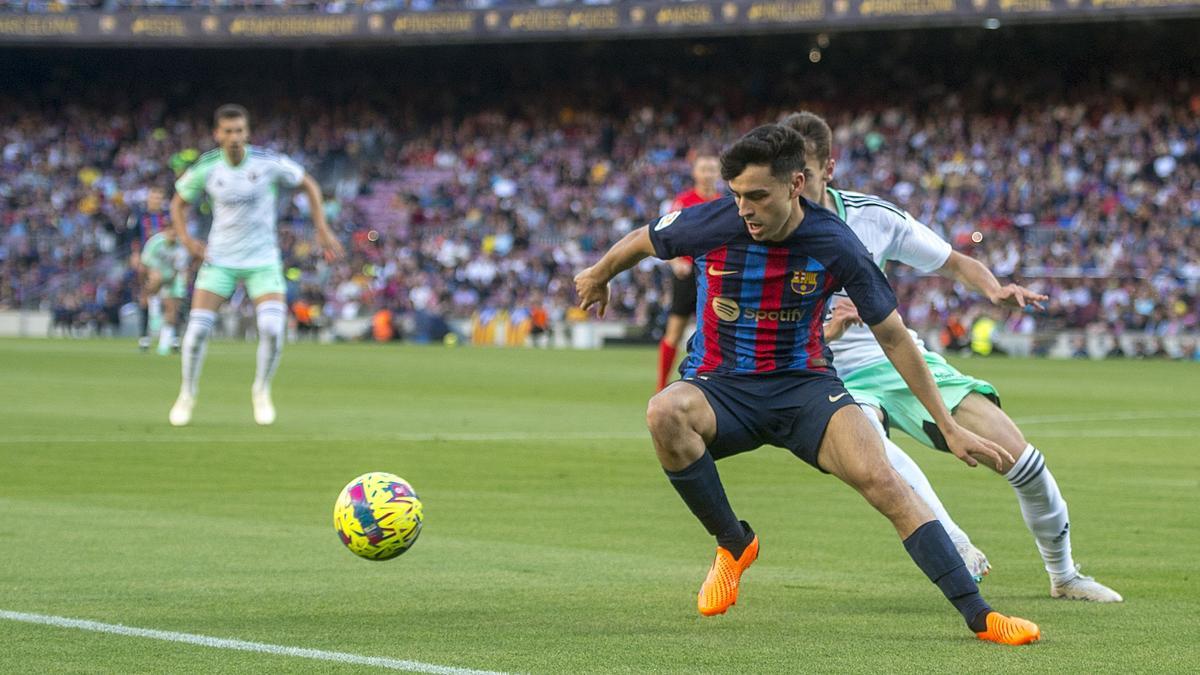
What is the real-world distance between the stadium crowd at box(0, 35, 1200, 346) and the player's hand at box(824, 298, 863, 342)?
28339mm

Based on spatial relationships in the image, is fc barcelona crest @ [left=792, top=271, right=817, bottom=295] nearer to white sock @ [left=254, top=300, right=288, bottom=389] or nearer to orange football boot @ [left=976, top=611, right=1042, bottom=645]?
orange football boot @ [left=976, top=611, right=1042, bottom=645]

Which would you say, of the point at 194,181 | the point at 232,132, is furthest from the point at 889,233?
the point at 194,181

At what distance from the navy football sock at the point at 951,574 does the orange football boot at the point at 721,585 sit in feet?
2.44

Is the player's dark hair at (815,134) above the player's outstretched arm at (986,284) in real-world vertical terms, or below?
above

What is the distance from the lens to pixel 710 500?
20.5ft

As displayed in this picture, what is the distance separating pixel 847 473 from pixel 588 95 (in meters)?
43.9

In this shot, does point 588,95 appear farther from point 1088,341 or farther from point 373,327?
point 1088,341

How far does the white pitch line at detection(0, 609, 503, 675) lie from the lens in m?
4.96

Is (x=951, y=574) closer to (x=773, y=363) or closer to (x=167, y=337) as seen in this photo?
(x=773, y=363)

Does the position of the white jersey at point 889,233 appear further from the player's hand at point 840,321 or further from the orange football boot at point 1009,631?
the orange football boot at point 1009,631

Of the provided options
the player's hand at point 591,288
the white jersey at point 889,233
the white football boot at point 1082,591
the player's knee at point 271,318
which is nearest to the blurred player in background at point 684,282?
the player's knee at point 271,318

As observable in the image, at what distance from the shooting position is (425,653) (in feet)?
17.1

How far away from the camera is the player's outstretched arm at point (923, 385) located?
18.6ft

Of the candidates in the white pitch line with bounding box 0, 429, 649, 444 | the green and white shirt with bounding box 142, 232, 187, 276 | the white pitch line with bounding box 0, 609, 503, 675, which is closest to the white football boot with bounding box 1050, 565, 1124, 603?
the white pitch line with bounding box 0, 609, 503, 675
